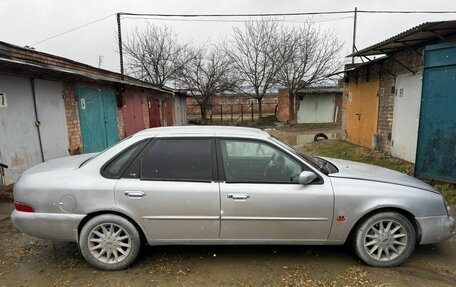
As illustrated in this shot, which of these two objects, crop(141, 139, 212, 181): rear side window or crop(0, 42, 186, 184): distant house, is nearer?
crop(141, 139, 212, 181): rear side window

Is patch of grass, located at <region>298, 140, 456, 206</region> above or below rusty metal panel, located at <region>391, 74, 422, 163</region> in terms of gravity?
below

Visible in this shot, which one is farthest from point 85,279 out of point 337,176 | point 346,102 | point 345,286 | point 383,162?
point 346,102

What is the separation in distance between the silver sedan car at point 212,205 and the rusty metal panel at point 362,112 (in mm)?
7113

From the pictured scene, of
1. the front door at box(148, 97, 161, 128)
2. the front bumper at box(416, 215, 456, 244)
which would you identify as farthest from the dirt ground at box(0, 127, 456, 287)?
the front door at box(148, 97, 161, 128)

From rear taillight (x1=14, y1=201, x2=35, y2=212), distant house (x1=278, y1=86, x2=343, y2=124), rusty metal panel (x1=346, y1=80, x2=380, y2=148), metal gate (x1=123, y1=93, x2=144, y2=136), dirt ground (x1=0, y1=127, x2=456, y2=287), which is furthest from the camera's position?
distant house (x1=278, y1=86, x2=343, y2=124)

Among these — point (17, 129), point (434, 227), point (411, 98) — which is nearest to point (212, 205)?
point (434, 227)

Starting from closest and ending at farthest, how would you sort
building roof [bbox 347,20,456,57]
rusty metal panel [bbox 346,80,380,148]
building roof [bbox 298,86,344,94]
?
building roof [bbox 347,20,456,57]
rusty metal panel [bbox 346,80,380,148]
building roof [bbox 298,86,344,94]

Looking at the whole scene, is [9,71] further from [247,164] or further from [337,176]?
[337,176]

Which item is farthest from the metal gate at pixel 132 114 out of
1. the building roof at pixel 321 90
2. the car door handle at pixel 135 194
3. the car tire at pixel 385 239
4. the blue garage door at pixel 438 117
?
the building roof at pixel 321 90

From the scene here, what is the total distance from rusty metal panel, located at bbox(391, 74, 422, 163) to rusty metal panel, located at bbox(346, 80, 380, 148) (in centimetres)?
124

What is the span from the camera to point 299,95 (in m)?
23.5

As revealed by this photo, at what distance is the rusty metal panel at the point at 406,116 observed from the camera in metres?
7.09

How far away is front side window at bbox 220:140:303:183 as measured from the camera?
2964 mm

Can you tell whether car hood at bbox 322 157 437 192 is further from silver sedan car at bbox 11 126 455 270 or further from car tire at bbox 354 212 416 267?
car tire at bbox 354 212 416 267
